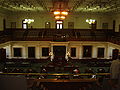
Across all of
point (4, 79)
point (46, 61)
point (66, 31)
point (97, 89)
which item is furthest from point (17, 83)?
point (66, 31)

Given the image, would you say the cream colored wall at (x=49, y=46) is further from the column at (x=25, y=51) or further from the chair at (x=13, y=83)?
the chair at (x=13, y=83)

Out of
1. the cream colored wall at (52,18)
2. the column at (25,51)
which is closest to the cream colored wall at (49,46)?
the column at (25,51)

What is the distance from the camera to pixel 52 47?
23594 millimetres

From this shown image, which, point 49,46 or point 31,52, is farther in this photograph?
point 31,52

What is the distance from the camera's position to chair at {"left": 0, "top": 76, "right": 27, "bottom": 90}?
5.24m

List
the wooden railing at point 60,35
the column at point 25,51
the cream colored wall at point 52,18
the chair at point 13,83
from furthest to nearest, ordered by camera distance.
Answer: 1. the cream colored wall at point 52,18
2. the column at point 25,51
3. the wooden railing at point 60,35
4. the chair at point 13,83

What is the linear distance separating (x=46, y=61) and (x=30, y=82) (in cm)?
1658

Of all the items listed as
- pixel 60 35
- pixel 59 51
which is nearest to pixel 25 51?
pixel 59 51

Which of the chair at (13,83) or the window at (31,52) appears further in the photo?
the window at (31,52)

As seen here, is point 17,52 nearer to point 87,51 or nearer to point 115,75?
point 87,51

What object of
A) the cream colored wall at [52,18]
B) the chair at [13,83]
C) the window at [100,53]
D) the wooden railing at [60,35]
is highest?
the cream colored wall at [52,18]

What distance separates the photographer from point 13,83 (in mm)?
5320

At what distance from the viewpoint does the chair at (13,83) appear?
5.24 metres

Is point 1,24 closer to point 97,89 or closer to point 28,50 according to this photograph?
point 28,50
